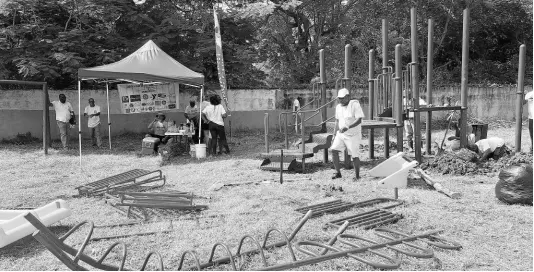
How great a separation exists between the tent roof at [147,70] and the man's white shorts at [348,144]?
4.47m

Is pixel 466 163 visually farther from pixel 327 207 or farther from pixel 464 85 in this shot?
pixel 327 207

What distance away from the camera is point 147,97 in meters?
13.8

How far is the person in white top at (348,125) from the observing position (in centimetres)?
800

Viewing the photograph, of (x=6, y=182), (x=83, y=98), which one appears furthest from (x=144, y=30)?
(x=6, y=182)

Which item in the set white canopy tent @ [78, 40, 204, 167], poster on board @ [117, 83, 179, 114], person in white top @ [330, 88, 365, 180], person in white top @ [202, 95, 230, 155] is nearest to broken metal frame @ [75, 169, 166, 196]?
white canopy tent @ [78, 40, 204, 167]

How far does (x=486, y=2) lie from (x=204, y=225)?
20.5 m

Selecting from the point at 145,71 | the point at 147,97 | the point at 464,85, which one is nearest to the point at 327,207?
the point at 464,85

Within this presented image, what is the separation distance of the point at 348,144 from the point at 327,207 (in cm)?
→ 230

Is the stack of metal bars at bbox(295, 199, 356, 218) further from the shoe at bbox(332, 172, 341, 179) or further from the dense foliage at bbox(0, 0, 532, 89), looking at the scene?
the dense foliage at bbox(0, 0, 532, 89)

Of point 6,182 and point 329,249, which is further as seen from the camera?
point 6,182

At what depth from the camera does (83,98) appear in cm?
1586

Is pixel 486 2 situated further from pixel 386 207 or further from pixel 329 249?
pixel 329 249

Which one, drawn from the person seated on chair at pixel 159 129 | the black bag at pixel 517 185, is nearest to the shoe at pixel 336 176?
the black bag at pixel 517 185

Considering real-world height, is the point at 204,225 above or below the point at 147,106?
below
